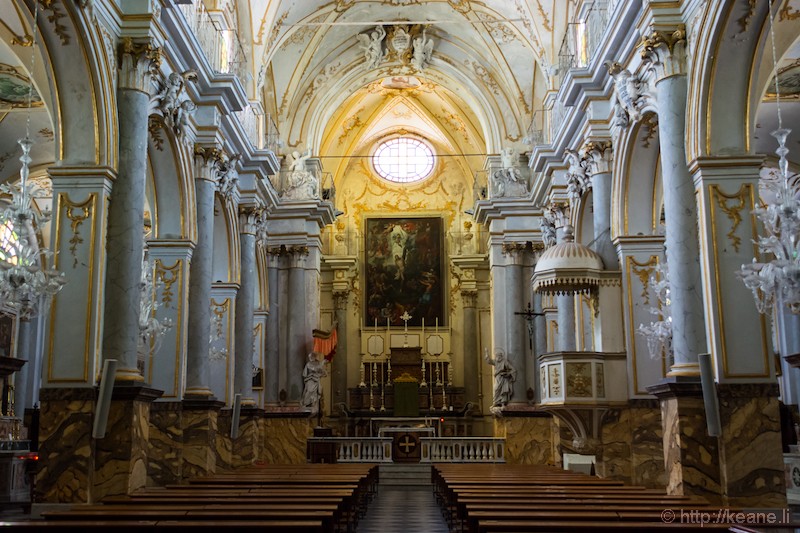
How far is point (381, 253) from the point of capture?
97.7 feet

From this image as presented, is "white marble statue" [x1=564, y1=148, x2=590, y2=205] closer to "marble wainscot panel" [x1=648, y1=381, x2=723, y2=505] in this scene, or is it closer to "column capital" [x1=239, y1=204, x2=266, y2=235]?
"marble wainscot panel" [x1=648, y1=381, x2=723, y2=505]

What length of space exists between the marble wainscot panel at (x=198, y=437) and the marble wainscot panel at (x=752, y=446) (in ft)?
25.8

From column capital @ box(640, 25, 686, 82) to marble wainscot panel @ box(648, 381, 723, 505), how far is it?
12.6 feet

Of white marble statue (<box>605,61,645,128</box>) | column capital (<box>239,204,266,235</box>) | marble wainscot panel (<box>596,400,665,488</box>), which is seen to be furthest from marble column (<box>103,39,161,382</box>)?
column capital (<box>239,204,266,235</box>)

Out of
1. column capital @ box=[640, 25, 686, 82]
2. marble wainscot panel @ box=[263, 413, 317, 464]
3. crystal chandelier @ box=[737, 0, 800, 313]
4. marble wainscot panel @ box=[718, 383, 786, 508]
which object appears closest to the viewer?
crystal chandelier @ box=[737, 0, 800, 313]

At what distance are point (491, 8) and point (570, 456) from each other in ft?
35.0

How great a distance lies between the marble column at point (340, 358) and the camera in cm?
2825

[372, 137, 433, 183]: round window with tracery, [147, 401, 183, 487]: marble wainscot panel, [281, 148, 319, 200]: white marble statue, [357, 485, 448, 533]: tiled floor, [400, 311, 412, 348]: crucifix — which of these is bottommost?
[357, 485, 448, 533]: tiled floor

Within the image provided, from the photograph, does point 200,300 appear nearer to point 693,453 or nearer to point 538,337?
point 693,453

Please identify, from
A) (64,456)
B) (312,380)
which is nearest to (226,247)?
(312,380)

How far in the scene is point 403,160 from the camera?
1212 inches

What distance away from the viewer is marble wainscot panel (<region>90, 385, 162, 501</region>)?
10.1 m

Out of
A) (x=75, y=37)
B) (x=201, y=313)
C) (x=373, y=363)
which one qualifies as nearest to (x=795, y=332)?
(x=373, y=363)

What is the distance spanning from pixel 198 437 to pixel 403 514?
12.0 ft
